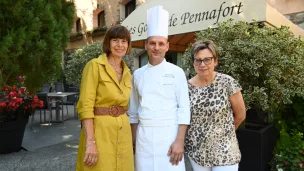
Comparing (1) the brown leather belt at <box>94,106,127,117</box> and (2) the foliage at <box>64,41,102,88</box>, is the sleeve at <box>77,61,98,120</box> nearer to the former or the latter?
(1) the brown leather belt at <box>94,106,127,117</box>

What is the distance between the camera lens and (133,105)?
194 cm

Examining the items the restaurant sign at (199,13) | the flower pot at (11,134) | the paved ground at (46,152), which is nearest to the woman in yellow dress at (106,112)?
the paved ground at (46,152)

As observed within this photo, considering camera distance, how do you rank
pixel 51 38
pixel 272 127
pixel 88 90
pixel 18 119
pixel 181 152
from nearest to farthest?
pixel 88 90, pixel 181 152, pixel 272 127, pixel 51 38, pixel 18 119

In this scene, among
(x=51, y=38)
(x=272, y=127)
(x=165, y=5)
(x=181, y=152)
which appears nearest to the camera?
(x=181, y=152)

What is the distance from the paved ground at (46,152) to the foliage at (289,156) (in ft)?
4.13

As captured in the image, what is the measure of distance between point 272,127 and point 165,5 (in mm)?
3152

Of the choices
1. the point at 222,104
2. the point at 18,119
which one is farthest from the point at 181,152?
the point at 18,119

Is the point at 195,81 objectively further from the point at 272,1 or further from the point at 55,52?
the point at 272,1

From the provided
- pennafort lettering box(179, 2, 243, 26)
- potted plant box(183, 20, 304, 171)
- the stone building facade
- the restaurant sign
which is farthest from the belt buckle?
the stone building facade

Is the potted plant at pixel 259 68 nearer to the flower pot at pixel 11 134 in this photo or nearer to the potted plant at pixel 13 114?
the potted plant at pixel 13 114

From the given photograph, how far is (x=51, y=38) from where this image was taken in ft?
13.2

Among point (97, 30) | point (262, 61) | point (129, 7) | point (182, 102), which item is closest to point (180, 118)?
point (182, 102)

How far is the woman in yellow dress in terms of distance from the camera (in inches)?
64.2

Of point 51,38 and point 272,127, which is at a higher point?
point 51,38
